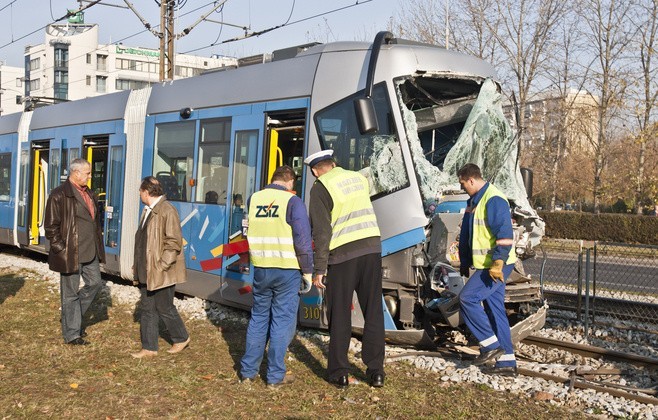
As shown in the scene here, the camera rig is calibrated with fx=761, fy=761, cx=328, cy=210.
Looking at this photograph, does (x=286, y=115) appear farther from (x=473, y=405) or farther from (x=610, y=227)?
(x=610, y=227)

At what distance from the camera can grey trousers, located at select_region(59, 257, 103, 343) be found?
797 centimetres

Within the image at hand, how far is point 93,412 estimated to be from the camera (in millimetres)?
5719

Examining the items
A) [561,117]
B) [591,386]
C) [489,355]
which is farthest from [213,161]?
[561,117]

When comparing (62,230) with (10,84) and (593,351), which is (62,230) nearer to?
(593,351)

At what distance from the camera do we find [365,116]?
7.81 metres

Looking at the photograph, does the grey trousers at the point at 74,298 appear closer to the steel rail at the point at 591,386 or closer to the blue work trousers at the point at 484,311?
the blue work trousers at the point at 484,311

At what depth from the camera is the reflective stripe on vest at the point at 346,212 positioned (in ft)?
21.0

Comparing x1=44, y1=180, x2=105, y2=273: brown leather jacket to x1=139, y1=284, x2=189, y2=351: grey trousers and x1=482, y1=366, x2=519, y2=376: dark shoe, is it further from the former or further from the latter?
x1=482, y1=366, x2=519, y2=376: dark shoe

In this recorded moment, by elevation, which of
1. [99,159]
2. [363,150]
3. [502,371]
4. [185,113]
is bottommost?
[502,371]

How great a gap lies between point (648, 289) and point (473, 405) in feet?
27.9

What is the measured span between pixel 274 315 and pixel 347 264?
748 mm

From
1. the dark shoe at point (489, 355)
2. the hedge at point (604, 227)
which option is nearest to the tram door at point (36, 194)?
the dark shoe at point (489, 355)

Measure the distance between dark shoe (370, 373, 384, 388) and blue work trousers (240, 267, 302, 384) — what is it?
76 cm

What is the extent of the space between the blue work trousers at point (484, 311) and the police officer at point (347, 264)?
1057 mm
